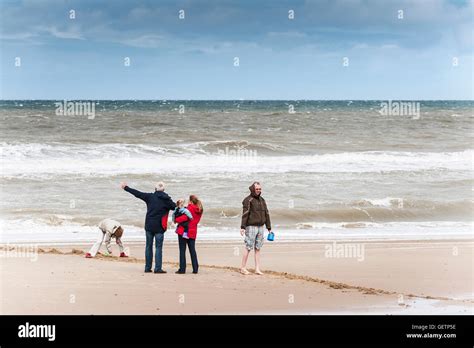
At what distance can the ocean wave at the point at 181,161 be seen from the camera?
3069 cm

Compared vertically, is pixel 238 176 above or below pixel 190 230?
above

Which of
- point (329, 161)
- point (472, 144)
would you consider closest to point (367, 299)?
point (329, 161)

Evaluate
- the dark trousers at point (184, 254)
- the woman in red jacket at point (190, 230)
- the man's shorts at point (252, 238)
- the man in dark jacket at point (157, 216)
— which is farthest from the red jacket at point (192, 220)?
the man's shorts at point (252, 238)

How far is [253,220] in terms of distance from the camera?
12.9 metres

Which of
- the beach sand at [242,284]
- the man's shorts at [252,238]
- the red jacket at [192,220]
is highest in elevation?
the red jacket at [192,220]

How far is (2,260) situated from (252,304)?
500 centimetres

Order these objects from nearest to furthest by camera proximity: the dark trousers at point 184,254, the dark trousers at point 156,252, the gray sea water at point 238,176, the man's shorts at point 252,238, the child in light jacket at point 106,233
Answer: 1. the dark trousers at point 156,252
2. the dark trousers at point 184,254
3. the man's shorts at point 252,238
4. the child in light jacket at point 106,233
5. the gray sea water at point 238,176

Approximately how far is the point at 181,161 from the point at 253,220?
2250 centimetres

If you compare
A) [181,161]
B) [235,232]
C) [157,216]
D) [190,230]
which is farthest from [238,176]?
[157,216]

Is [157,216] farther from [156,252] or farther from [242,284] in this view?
[242,284]

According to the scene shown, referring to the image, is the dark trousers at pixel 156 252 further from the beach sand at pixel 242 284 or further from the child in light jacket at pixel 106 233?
the child in light jacket at pixel 106 233

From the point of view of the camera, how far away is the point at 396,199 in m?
23.3

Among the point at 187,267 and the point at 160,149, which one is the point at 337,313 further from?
the point at 160,149

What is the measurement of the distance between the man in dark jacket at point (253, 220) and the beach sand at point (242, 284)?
0.43 meters
